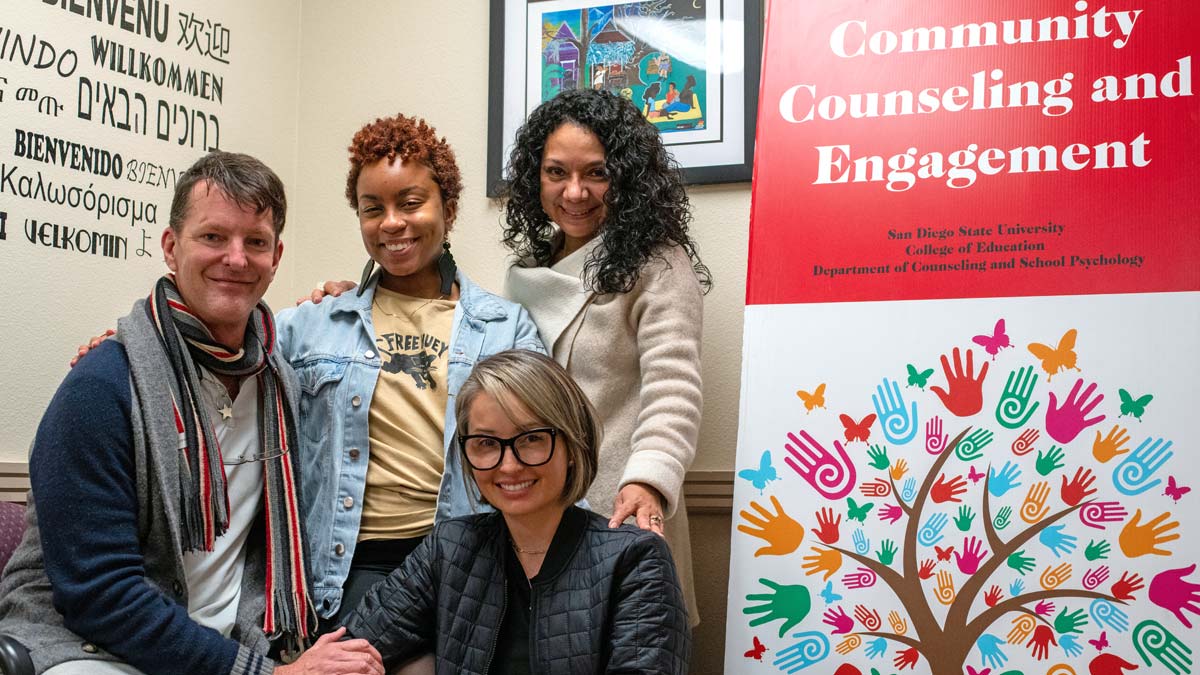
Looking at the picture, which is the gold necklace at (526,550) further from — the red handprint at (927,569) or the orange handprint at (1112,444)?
the orange handprint at (1112,444)

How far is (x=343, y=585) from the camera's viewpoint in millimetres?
2049

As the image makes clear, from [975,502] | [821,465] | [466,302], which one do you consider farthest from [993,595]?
[466,302]

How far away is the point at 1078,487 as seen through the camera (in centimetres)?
201

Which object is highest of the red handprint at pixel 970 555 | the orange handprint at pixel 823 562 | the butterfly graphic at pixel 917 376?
the butterfly graphic at pixel 917 376

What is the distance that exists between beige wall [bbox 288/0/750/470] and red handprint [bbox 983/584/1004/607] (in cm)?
88

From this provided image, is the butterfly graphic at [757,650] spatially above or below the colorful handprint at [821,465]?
below

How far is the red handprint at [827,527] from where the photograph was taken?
2.11 meters

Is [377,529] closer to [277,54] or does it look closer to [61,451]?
[61,451]

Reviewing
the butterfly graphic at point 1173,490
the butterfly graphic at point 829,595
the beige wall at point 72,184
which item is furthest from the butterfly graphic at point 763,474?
the beige wall at point 72,184

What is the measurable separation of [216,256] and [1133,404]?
63.5 inches

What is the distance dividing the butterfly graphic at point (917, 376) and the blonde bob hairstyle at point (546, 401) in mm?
665

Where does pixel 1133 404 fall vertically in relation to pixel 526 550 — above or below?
above

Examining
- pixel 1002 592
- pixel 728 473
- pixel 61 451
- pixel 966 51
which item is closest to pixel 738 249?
pixel 728 473

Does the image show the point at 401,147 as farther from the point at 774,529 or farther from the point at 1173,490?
the point at 1173,490
